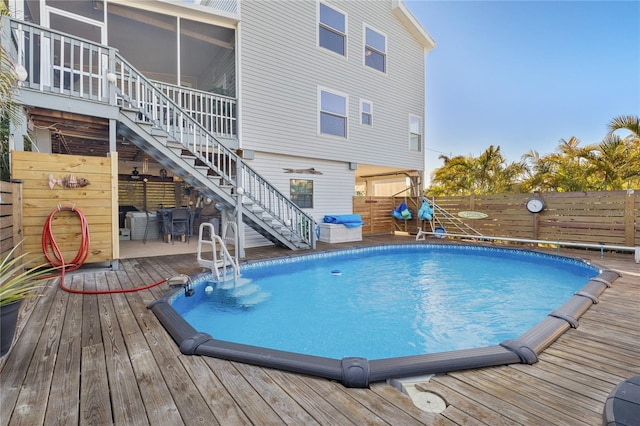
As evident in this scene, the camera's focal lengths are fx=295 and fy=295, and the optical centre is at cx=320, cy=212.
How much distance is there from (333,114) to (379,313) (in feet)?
23.8

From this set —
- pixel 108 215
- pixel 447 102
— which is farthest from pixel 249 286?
pixel 447 102

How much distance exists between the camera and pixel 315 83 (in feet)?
30.4

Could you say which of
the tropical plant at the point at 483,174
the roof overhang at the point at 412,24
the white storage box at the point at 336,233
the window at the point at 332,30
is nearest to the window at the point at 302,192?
the white storage box at the point at 336,233

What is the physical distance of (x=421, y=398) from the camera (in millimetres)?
1803

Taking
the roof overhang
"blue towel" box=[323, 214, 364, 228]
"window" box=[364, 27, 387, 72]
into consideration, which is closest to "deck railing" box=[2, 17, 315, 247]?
"blue towel" box=[323, 214, 364, 228]

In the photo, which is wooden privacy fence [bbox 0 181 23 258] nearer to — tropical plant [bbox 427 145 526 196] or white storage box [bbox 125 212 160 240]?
white storage box [bbox 125 212 160 240]

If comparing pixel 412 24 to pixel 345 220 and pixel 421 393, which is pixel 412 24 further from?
pixel 421 393

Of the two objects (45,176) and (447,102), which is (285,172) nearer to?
(45,176)

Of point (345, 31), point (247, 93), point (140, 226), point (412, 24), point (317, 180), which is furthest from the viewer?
point (412, 24)

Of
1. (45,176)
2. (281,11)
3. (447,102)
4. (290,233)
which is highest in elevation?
(447,102)

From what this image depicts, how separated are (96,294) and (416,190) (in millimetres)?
11393

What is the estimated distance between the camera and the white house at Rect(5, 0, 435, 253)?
5.66 metres

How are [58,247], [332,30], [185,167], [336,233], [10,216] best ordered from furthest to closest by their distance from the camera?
[332,30], [336,233], [185,167], [58,247], [10,216]

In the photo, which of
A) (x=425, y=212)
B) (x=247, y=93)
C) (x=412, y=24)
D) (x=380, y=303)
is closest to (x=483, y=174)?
(x=425, y=212)
